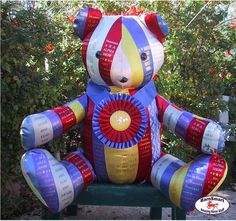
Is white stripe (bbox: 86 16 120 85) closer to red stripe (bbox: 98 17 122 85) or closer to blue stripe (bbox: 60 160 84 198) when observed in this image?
red stripe (bbox: 98 17 122 85)

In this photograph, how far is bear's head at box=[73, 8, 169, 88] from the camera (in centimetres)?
299

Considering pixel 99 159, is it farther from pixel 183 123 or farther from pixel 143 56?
pixel 143 56

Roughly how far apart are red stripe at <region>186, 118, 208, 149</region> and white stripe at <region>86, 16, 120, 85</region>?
68 centimetres

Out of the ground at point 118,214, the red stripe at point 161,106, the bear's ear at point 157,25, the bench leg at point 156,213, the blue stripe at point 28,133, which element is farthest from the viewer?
the ground at point 118,214

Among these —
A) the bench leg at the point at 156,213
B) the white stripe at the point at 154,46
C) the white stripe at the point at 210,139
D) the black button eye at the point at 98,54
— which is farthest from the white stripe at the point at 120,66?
the bench leg at the point at 156,213

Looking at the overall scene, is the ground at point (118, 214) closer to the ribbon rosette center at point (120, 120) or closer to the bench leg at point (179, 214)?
the bench leg at point (179, 214)

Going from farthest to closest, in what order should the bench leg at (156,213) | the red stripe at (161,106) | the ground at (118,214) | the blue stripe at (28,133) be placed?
1. the ground at (118,214)
2. the bench leg at (156,213)
3. the red stripe at (161,106)
4. the blue stripe at (28,133)

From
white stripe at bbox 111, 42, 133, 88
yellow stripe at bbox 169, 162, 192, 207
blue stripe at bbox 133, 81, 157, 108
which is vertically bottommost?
yellow stripe at bbox 169, 162, 192, 207

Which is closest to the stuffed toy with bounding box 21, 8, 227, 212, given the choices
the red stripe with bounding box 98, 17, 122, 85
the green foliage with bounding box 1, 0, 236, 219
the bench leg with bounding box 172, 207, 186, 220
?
the red stripe with bounding box 98, 17, 122, 85

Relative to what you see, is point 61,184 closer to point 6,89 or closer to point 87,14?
point 6,89

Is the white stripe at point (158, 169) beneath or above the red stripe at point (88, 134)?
beneath

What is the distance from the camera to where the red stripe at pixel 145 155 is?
3.07m

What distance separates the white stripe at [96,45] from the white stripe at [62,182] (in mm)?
656

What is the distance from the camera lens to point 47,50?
12.7 ft
